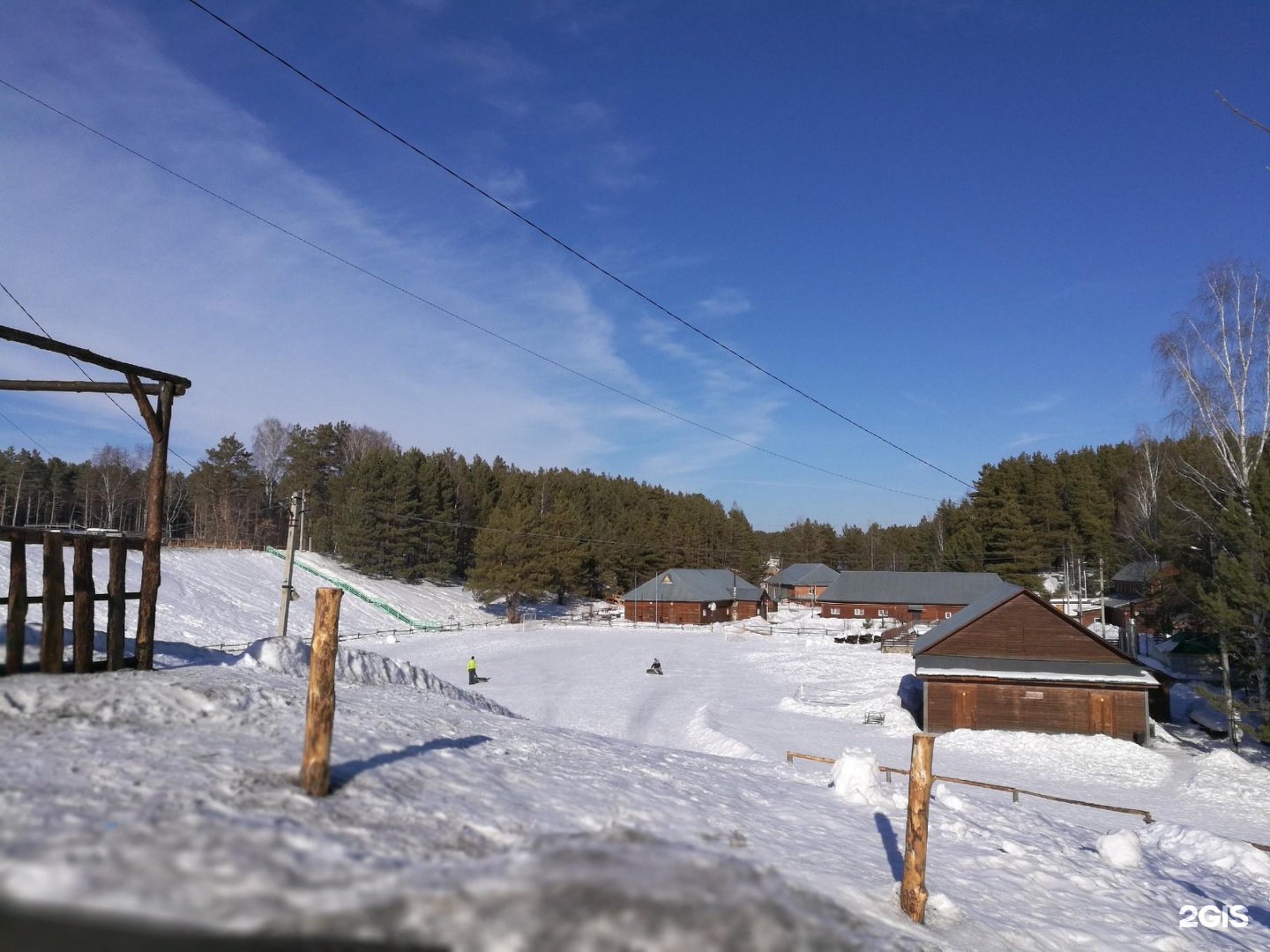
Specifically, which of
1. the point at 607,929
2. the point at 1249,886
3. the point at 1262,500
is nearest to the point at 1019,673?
the point at 1262,500

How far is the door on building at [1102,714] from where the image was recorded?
29.0 metres

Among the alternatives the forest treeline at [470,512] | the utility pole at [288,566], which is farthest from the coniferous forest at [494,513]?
the utility pole at [288,566]

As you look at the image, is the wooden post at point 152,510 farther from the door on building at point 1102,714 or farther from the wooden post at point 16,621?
the door on building at point 1102,714

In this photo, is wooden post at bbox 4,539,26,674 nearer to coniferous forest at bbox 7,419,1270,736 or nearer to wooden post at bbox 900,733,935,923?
wooden post at bbox 900,733,935,923

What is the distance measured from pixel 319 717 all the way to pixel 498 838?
1.68 metres

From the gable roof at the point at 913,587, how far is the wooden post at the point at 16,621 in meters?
71.3

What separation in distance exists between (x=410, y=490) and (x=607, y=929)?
2954 inches

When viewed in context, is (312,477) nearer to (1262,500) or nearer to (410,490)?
(410,490)

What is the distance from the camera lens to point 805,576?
111m

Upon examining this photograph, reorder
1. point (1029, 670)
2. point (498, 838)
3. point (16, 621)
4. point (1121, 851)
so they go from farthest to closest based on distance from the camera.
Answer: point (1029, 670) → point (1121, 851) → point (16, 621) → point (498, 838)

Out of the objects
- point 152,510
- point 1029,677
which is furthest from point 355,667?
point 1029,677

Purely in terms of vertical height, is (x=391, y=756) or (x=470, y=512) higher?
(x=470, y=512)

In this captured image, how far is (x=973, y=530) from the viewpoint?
284 feet

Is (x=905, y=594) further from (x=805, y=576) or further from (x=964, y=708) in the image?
(x=964, y=708)
